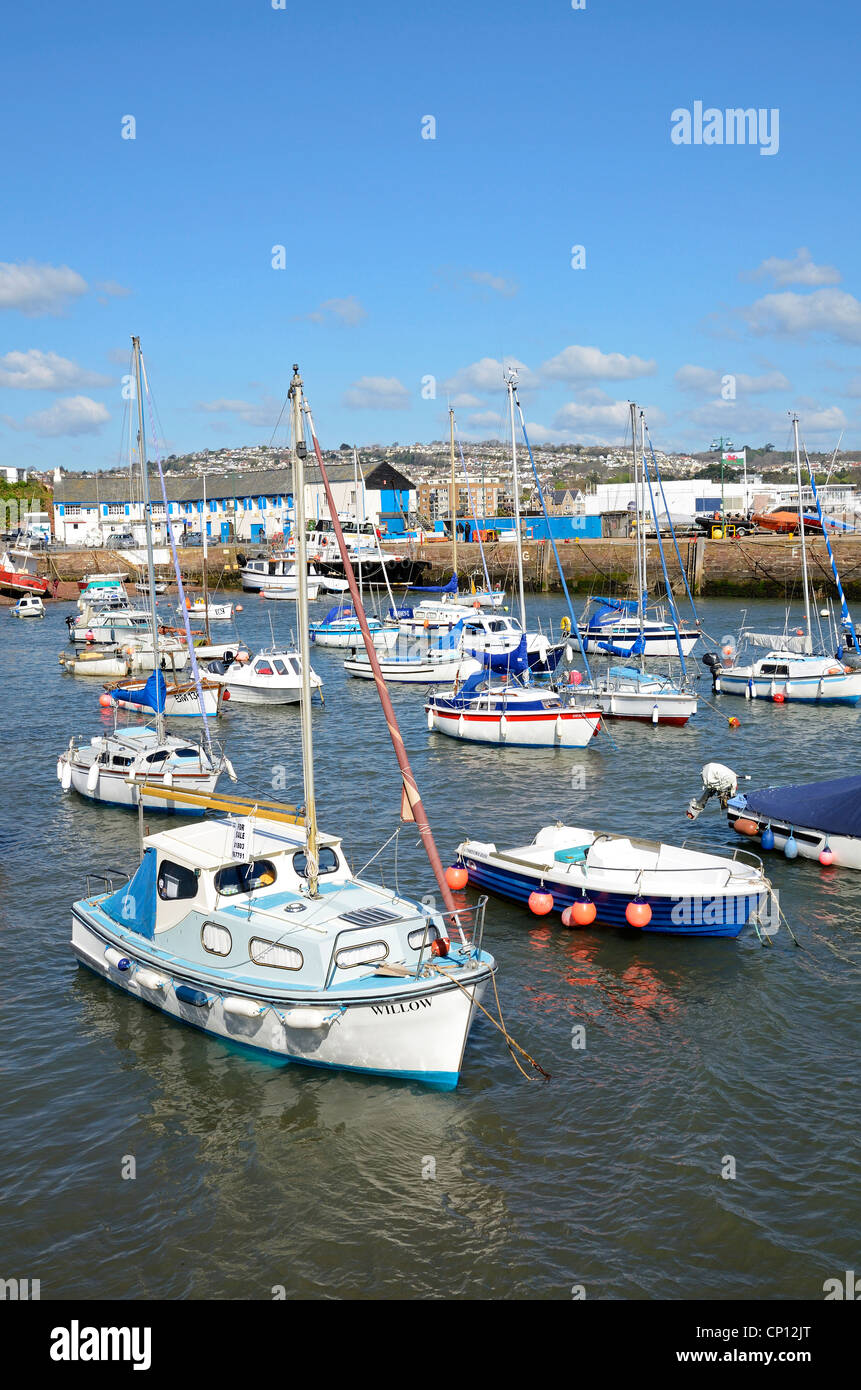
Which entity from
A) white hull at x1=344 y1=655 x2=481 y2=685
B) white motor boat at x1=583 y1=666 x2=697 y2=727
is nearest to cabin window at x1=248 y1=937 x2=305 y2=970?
white motor boat at x1=583 y1=666 x2=697 y2=727

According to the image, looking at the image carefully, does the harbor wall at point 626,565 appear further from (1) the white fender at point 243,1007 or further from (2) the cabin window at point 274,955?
(1) the white fender at point 243,1007

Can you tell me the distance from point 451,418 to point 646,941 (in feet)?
142

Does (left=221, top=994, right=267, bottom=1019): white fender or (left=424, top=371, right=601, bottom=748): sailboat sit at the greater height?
(left=424, top=371, right=601, bottom=748): sailboat

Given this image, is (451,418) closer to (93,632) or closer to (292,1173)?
(93,632)

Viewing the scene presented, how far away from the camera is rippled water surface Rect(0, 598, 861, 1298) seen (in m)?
11.8

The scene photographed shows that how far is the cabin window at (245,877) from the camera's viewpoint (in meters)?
16.4

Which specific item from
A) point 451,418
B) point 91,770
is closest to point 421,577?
point 451,418

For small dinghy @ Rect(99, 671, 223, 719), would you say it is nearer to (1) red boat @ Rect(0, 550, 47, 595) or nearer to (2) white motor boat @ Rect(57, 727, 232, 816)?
(2) white motor boat @ Rect(57, 727, 232, 816)

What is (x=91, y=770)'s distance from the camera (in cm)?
2975

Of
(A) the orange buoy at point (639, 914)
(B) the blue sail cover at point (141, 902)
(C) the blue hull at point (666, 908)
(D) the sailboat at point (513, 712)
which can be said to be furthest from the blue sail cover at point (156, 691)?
(A) the orange buoy at point (639, 914)

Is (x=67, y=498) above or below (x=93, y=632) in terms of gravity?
above

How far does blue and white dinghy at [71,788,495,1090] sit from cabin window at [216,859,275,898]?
2 centimetres

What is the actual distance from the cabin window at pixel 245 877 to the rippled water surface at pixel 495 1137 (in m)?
2.33
